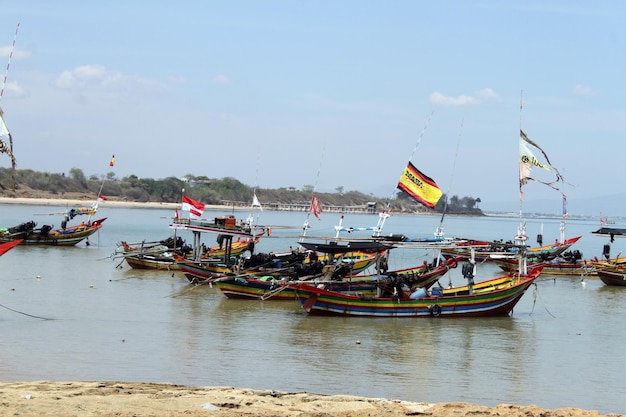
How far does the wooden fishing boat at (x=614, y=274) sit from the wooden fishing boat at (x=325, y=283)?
10.4 metres

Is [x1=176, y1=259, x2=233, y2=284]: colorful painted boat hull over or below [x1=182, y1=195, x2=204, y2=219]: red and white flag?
below

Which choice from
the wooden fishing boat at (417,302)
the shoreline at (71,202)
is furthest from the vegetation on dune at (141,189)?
the wooden fishing boat at (417,302)

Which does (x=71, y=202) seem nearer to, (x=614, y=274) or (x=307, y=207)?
(x=307, y=207)

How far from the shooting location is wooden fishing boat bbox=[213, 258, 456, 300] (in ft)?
75.8

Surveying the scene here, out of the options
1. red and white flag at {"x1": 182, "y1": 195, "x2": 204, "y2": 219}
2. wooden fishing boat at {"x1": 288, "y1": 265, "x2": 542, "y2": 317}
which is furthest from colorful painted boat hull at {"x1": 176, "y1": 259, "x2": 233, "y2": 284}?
wooden fishing boat at {"x1": 288, "y1": 265, "x2": 542, "y2": 317}

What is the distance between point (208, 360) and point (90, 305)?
862 centimetres

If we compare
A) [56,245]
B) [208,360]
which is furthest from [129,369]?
[56,245]

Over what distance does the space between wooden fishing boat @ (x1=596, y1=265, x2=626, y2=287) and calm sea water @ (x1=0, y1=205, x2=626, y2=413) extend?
5424 millimetres

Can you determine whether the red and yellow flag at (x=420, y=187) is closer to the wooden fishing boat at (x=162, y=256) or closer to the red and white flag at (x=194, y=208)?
the red and white flag at (x=194, y=208)

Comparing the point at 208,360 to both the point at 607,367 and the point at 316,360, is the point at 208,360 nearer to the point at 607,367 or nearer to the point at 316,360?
the point at 316,360

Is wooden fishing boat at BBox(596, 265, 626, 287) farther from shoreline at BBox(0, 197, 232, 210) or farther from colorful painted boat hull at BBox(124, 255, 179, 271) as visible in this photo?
shoreline at BBox(0, 197, 232, 210)

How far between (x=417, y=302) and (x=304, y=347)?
199 inches

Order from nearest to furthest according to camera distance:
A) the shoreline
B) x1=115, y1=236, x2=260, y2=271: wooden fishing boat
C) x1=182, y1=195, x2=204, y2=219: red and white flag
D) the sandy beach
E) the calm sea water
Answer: the sandy beach
the calm sea water
x1=182, y1=195, x2=204, y2=219: red and white flag
x1=115, y1=236, x2=260, y2=271: wooden fishing boat
the shoreline

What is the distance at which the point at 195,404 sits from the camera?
11.4 m
